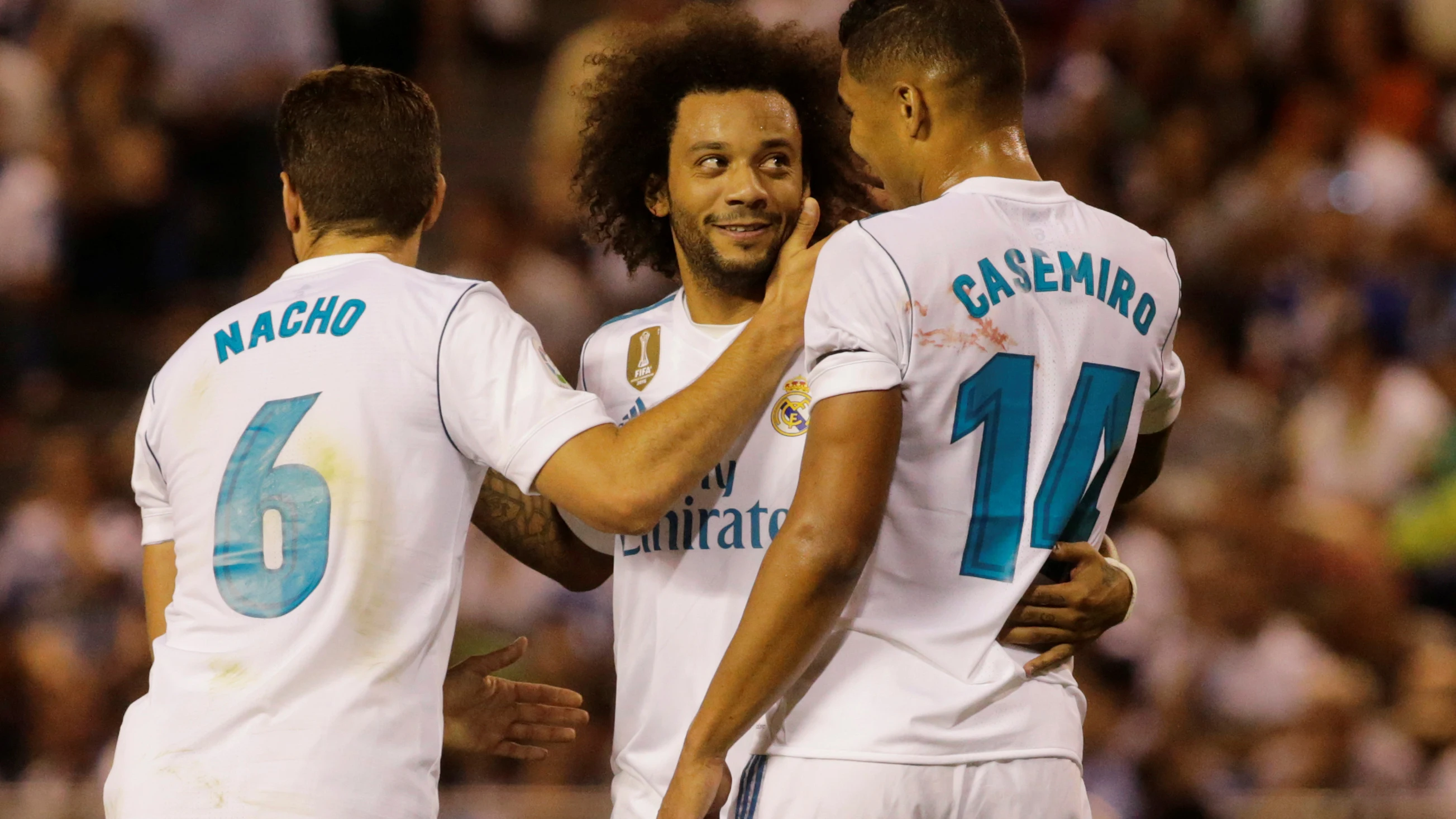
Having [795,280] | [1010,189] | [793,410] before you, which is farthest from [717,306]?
[1010,189]

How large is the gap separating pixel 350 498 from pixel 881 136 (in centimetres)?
128

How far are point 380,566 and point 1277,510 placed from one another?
6.19 metres

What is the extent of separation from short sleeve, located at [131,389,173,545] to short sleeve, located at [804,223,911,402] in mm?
1453

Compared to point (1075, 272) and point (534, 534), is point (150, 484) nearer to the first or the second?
point (534, 534)

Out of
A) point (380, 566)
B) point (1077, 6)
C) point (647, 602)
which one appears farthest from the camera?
point (1077, 6)

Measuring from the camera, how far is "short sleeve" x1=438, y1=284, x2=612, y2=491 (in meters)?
3.14

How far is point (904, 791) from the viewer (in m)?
2.96

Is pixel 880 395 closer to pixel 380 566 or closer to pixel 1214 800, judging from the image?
pixel 380 566

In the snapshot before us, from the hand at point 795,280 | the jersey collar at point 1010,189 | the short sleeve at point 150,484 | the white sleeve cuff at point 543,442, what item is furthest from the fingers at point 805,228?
the short sleeve at point 150,484

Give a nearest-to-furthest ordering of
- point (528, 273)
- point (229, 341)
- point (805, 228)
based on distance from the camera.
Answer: point (229, 341) → point (805, 228) → point (528, 273)

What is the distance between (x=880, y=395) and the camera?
2916 millimetres

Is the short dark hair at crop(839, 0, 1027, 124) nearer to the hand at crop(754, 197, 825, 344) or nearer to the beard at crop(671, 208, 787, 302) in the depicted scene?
the hand at crop(754, 197, 825, 344)

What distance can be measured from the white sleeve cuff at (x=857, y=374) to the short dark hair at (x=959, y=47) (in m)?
0.64

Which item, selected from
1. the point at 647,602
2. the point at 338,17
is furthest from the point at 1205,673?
the point at 338,17
